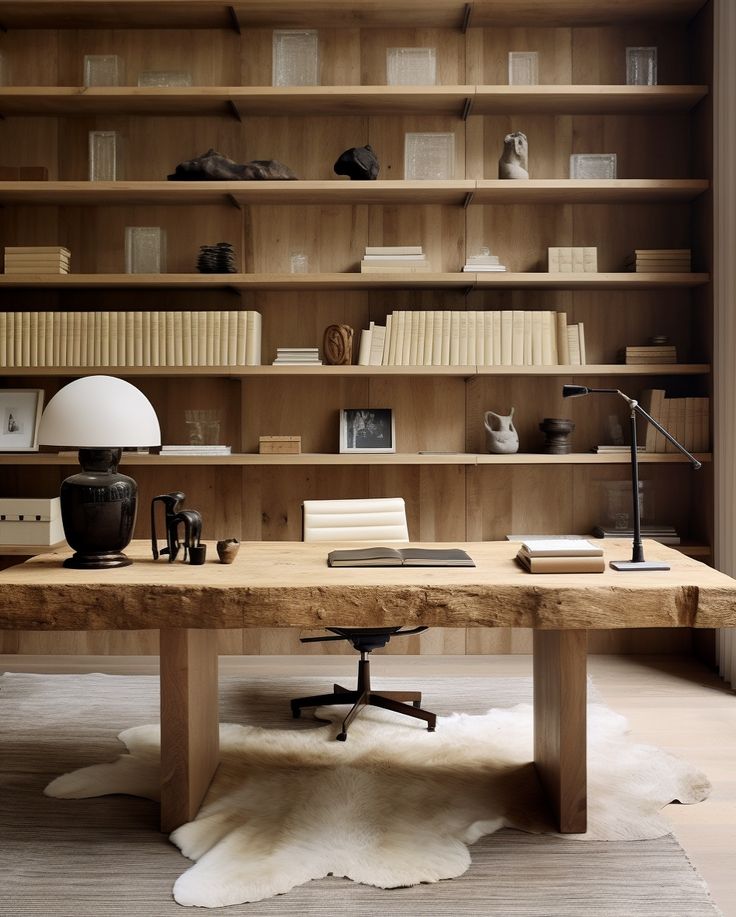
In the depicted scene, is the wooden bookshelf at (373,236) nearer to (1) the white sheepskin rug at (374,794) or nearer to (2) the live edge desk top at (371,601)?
(1) the white sheepskin rug at (374,794)

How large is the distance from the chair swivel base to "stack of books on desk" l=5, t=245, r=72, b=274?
213cm

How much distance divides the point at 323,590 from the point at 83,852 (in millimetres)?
874

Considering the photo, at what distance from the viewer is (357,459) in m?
3.58

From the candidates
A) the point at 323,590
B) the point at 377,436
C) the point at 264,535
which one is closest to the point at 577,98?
the point at 377,436

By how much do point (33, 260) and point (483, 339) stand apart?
1975 mm

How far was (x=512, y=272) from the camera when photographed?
370cm

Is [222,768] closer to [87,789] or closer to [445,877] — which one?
[87,789]

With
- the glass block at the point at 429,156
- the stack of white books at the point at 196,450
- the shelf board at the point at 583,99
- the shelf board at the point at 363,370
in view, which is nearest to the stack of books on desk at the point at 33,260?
the shelf board at the point at 363,370

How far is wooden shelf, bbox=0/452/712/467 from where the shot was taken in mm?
3520

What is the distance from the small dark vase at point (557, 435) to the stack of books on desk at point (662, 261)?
28.8 inches

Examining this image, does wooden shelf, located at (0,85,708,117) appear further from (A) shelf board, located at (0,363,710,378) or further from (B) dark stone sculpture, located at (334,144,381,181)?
(A) shelf board, located at (0,363,710,378)

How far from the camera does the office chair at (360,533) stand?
2.86m

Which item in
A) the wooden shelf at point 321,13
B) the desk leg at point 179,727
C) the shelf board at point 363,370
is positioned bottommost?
the desk leg at point 179,727

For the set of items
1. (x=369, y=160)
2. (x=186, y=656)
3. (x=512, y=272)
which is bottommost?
(x=186, y=656)
